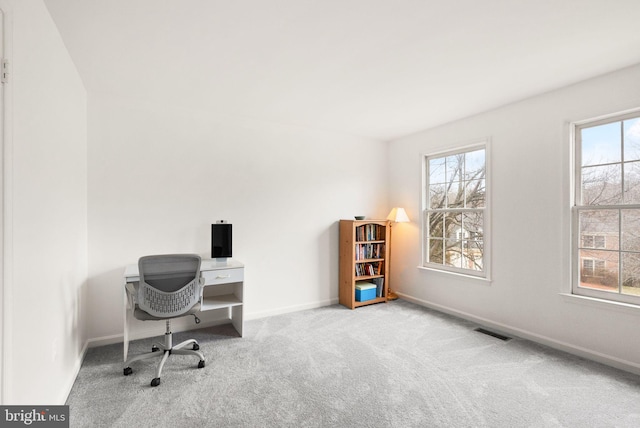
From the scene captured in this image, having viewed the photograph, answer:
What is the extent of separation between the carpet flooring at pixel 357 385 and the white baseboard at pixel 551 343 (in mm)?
80

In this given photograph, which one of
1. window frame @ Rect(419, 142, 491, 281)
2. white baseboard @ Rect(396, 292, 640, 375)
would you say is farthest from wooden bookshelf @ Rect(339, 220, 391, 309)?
white baseboard @ Rect(396, 292, 640, 375)

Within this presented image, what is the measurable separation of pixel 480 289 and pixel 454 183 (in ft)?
4.49

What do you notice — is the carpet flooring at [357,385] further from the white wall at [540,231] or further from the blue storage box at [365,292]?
the blue storage box at [365,292]

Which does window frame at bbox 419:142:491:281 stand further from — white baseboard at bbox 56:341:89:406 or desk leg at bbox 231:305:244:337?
white baseboard at bbox 56:341:89:406

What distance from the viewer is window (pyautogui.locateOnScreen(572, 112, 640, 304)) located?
→ 2.58 meters

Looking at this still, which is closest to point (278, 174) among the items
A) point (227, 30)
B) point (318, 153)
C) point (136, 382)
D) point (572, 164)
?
point (318, 153)

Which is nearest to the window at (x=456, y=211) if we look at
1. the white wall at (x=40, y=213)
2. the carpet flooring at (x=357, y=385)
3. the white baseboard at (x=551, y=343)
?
the white baseboard at (x=551, y=343)

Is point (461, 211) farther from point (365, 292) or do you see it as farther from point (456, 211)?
point (365, 292)

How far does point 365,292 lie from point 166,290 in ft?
8.64

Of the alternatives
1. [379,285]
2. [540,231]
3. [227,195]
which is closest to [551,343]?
[540,231]

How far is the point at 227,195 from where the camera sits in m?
3.65

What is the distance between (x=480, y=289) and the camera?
3592 mm

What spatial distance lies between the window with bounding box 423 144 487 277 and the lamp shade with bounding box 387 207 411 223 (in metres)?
0.28

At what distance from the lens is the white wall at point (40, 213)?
4.44 ft
